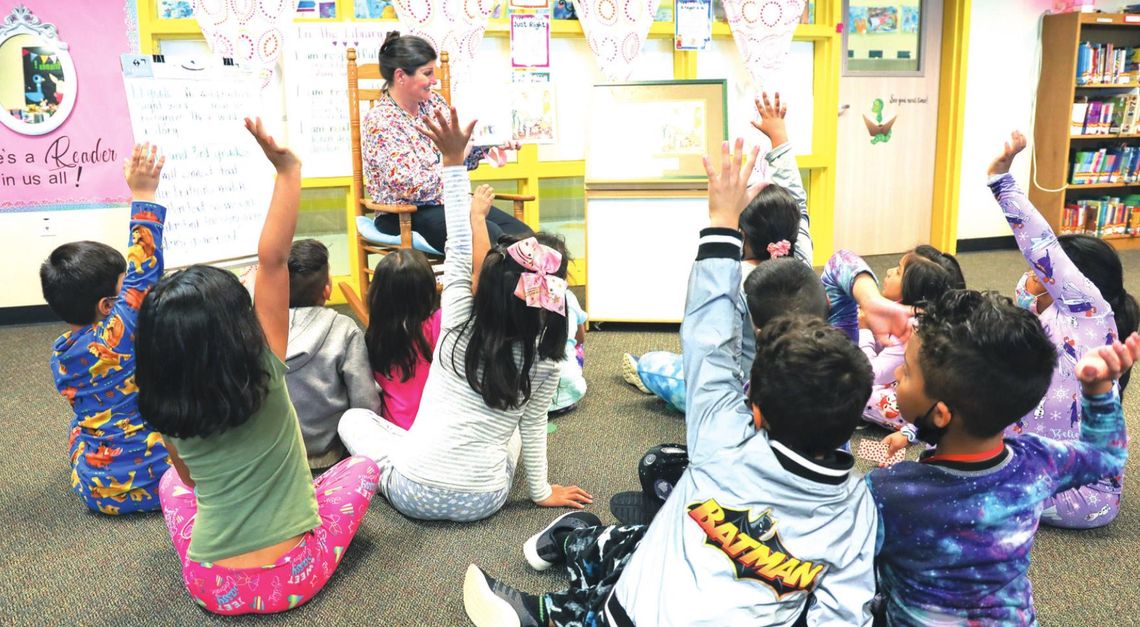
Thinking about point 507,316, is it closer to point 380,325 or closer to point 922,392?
point 380,325

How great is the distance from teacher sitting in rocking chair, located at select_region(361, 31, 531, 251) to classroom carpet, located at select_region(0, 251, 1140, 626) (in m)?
1.06

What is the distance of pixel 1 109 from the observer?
3969mm

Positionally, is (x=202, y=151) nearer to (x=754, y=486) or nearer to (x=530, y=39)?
(x=530, y=39)

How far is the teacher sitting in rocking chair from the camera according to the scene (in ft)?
10.7

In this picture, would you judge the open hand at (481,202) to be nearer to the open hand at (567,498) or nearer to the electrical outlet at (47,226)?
the open hand at (567,498)

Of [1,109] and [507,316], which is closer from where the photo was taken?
[507,316]

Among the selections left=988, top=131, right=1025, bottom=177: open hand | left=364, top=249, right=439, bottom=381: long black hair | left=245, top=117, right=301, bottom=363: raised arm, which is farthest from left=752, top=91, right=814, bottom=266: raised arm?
left=245, top=117, right=301, bottom=363: raised arm

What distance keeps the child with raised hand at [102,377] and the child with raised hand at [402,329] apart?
565 millimetres

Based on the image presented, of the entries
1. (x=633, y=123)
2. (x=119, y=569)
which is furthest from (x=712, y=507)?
(x=633, y=123)

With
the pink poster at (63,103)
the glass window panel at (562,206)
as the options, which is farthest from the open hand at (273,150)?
the glass window panel at (562,206)

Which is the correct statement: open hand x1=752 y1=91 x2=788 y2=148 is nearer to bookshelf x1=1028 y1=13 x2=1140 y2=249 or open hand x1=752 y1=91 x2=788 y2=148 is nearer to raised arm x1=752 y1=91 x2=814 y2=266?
raised arm x1=752 y1=91 x2=814 y2=266

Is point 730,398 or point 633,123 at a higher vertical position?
point 633,123

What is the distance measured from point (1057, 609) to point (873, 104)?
4385 millimetres

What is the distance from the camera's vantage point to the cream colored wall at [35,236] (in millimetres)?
4117
